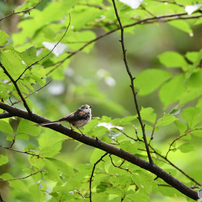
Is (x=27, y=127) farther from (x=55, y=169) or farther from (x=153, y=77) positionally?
(x=153, y=77)

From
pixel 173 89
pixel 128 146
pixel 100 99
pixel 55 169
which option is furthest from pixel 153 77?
pixel 100 99

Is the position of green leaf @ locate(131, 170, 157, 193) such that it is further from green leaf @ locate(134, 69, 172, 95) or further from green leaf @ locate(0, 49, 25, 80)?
green leaf @ locate(134, 69, 172, 95)

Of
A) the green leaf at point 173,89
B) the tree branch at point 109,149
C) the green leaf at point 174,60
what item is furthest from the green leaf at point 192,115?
the green leaf at point 174,60

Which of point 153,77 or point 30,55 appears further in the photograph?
point 153,77

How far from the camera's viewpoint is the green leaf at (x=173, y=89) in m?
2.25

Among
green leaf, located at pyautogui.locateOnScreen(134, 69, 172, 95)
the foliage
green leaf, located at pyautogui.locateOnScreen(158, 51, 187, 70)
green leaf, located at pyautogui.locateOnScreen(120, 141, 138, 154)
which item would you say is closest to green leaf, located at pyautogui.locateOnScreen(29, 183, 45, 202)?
the foliage

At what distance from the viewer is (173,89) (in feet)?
7.47

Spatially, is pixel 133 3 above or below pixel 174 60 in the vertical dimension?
below

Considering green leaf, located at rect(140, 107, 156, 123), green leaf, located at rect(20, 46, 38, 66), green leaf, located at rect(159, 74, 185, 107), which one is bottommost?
green leaf, located at rect(140, 107, 156, 123)

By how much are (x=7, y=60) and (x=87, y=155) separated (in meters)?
4.09

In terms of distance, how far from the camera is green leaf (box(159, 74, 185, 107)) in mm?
2254

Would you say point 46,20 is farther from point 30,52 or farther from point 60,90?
point 60,90

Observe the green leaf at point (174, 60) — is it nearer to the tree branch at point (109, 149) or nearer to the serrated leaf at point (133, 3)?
the serrated leaf at point (133, 3)

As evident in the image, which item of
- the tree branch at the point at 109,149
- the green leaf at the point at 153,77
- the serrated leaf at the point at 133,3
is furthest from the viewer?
the green leaf at the point at 153,77
